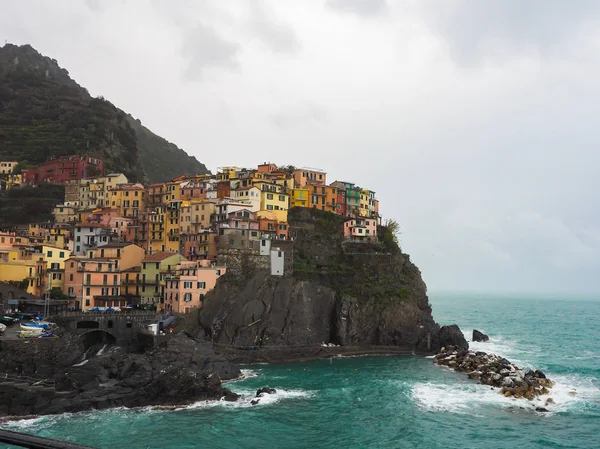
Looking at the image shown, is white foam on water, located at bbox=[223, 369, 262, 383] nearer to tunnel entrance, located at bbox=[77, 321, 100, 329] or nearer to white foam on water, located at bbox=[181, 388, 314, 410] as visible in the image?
white foam on water, located at bbox=[181, 388, 314, 410]

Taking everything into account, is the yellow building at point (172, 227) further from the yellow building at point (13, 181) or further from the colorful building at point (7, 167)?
the colorful building at point (7, 167)

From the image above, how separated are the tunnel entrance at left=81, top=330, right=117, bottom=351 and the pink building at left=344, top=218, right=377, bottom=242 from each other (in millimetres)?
46355

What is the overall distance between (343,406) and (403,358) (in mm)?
28081

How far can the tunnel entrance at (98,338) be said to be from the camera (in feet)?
211

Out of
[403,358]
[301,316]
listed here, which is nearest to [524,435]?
[403,358]

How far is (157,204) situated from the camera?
Result: 10181 cm

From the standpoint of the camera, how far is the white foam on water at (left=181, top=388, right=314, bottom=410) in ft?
163

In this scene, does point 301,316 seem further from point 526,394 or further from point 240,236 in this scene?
point 526,394

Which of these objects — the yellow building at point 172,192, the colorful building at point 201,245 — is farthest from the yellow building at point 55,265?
the yellow building at point 172,192

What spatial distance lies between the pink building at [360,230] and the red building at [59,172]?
5859 centimetres

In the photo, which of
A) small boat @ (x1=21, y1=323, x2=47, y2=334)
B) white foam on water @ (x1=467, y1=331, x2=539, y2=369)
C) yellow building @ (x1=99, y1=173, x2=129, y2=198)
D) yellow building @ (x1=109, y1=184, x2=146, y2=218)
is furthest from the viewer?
yellow building @ (x1=99, y1=173, x2=129, y2=198)

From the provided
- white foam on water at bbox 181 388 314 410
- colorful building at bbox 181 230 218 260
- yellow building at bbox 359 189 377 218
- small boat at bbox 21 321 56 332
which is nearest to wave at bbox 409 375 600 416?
white foam on water at bbox 181 388 314 410

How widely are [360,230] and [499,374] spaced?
42.7 metres

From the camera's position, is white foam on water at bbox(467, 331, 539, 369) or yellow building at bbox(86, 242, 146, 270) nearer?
white foam on water at bbox(467, 331, 539, 369)
